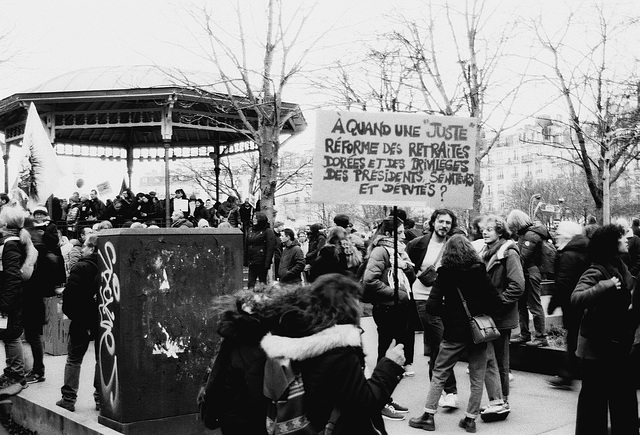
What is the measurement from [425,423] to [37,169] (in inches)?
301

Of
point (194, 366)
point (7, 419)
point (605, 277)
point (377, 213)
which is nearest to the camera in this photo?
point (605, 277)

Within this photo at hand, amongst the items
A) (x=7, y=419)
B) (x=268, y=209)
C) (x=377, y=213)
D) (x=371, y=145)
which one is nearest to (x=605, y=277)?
(x=371, y=145)

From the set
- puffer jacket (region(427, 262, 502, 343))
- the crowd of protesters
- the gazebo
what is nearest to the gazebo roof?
the gazebo

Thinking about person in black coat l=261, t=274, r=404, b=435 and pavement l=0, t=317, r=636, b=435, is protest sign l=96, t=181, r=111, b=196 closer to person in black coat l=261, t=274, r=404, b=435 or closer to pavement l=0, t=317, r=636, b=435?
pavement l=0, t=317, r=636, b=435

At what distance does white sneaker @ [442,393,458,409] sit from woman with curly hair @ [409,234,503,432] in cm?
62

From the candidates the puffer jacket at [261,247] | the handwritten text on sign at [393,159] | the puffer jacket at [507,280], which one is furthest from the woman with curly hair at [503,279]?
the puffer jacket at [261,247]

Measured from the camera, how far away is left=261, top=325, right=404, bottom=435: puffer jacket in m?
3.16

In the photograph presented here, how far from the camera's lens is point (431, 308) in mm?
6141

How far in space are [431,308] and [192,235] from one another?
2.12 metres

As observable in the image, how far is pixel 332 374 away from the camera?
3162 millimetres

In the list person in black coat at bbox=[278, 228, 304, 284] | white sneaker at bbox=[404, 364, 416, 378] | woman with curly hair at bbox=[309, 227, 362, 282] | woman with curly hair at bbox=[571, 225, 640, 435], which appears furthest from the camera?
person in black coat at bbox=[278, 228, 304, 284]

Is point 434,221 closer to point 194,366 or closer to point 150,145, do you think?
point 194,366

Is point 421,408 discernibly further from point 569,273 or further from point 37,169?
point 37,169

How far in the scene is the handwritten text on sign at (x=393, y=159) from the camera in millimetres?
5777
